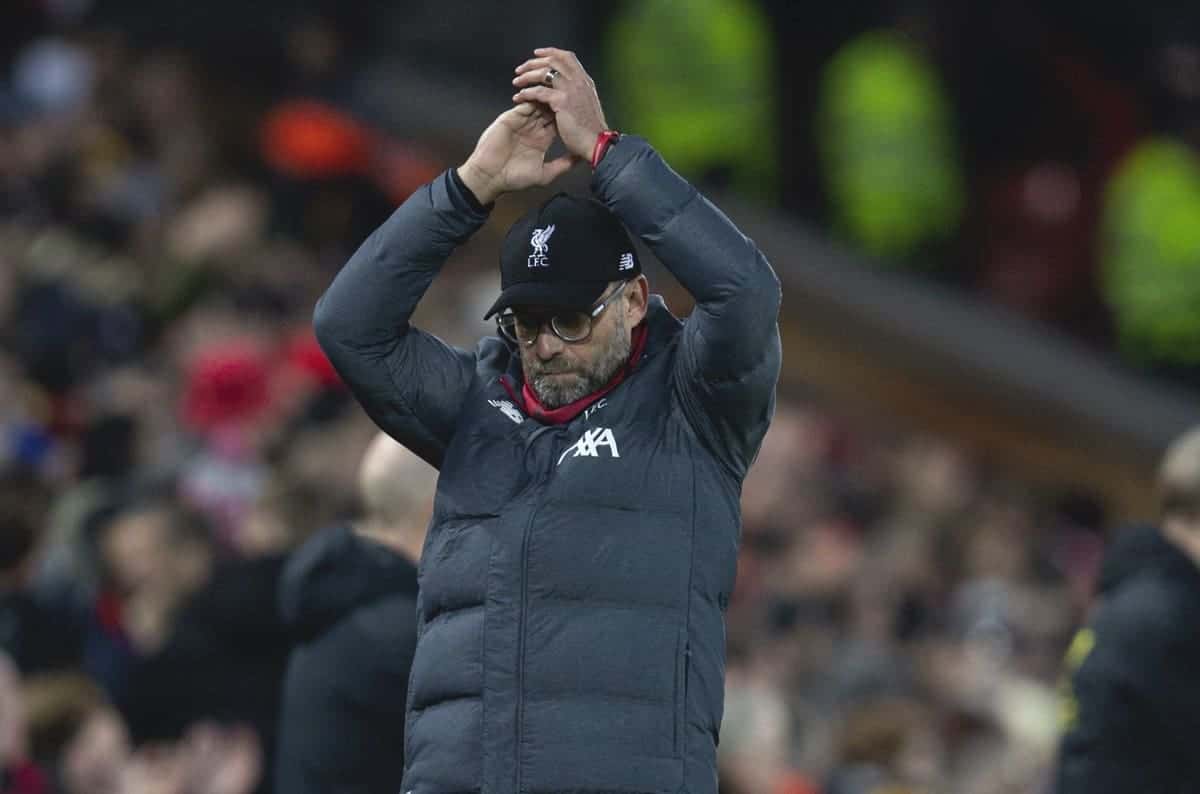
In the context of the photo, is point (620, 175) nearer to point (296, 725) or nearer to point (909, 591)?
point (296, 725)

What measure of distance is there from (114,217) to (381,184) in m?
1.44

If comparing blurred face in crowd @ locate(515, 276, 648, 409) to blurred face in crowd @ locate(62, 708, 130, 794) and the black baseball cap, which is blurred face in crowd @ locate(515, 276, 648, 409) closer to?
the black baseball cap

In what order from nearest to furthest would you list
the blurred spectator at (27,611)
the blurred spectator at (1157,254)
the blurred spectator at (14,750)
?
the blurred spectator at (14,750) < the blurred spectator at (27,611) < the blurred spectator at (1157,254)

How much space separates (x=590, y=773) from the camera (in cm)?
493

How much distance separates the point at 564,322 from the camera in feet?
16.9

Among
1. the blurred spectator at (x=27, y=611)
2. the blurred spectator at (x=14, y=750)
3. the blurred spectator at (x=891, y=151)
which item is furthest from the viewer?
the blurred spectator at (x=891, y=151)

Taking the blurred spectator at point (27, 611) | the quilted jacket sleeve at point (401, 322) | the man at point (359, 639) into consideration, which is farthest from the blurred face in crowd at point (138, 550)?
the quilted jacket sleeve at point (401, 322)

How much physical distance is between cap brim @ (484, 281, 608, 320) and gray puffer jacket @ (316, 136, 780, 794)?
0.55 feet

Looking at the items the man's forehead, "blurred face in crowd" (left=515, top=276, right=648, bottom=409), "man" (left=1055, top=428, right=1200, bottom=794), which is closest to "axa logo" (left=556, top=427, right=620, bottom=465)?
"blurred face in crowd" (left=515, top=276, right=648, bottom=409)

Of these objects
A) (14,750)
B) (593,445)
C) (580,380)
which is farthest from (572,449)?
(14,750)

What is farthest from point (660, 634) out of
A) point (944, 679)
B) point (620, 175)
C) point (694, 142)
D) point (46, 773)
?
point (694, 142)

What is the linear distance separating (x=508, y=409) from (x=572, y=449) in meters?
0.22

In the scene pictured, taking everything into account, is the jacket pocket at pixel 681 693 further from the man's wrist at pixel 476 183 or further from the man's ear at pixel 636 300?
the man's wrist at pixel 476 183

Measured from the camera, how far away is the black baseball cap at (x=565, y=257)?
5090mm
